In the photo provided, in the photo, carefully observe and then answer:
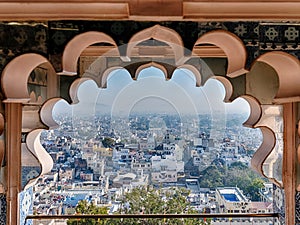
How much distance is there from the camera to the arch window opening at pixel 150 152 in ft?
9.72

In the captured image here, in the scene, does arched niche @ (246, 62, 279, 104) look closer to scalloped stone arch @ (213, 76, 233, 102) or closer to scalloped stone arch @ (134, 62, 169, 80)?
scalloped stone arch @ (213, 76, 233, 102)

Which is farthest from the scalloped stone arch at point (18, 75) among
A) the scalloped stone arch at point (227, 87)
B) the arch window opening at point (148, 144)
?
the scalloped stone arch at point (227, 87)

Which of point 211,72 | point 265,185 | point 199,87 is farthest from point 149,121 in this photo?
point 265,185

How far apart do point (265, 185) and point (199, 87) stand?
3.26 ft

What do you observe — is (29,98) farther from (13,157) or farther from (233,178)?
(233,178)

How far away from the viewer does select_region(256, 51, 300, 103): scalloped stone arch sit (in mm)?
2000

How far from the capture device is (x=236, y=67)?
2.01 meters

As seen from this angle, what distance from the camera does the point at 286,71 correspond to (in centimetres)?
211

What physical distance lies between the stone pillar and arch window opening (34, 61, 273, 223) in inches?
20.9

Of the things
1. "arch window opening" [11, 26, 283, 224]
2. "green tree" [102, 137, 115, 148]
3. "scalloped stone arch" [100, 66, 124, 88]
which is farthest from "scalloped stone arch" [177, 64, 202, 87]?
"green tree" [102, 137, 115, 148]

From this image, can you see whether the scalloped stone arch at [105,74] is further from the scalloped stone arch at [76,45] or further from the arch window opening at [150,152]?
the scalloped stone arch at [76,45]

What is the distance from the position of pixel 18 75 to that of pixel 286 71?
61.1 inches

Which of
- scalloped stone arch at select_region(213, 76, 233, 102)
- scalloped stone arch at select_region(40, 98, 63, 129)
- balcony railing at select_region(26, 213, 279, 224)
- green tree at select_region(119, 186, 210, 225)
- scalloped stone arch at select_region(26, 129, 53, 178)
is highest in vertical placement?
scalloped stone arch at select_region(213, 76, 233, 102)

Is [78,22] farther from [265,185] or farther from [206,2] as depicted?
[265,185]
